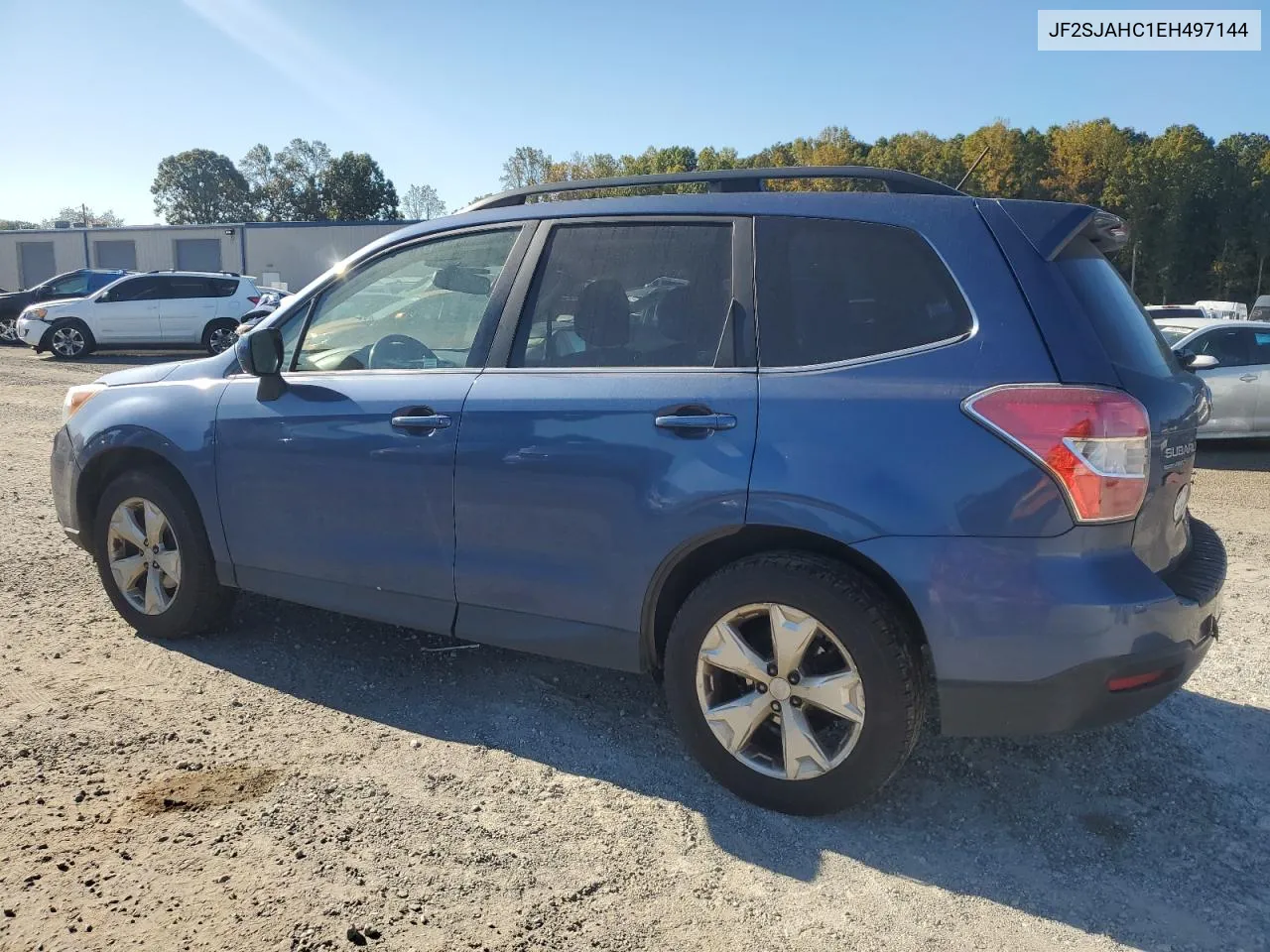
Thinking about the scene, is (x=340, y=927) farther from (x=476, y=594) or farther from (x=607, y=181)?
(x=607, y=181)

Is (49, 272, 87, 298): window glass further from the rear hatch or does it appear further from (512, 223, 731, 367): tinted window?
the rear hatch

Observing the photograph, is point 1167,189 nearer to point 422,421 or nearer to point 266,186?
point 422,421

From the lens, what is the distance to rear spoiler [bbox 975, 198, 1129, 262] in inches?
111

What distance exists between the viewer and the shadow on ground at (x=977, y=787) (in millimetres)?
2666

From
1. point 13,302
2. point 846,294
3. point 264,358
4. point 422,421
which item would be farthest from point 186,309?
point 846,294

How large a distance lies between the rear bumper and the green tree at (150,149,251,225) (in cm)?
14716

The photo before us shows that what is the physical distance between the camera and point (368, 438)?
11.9ft

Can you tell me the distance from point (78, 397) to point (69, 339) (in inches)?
→ 733

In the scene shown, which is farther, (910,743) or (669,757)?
(669,757)

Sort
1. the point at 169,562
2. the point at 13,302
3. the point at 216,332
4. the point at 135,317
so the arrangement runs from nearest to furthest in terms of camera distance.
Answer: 1. the point at 169,562
2. the point at 135,317
3. the point at 216,332
4. the point at 13,302

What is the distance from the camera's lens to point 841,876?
272 cm

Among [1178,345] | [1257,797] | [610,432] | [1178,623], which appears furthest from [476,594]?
[1178,345]

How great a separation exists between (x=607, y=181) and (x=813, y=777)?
226 cm

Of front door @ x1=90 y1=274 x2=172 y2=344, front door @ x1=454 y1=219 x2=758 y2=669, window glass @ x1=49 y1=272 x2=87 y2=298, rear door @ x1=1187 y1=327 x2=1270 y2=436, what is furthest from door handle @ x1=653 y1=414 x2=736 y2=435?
window glass @ x1=49 y1=272 x2=87 y2=298
